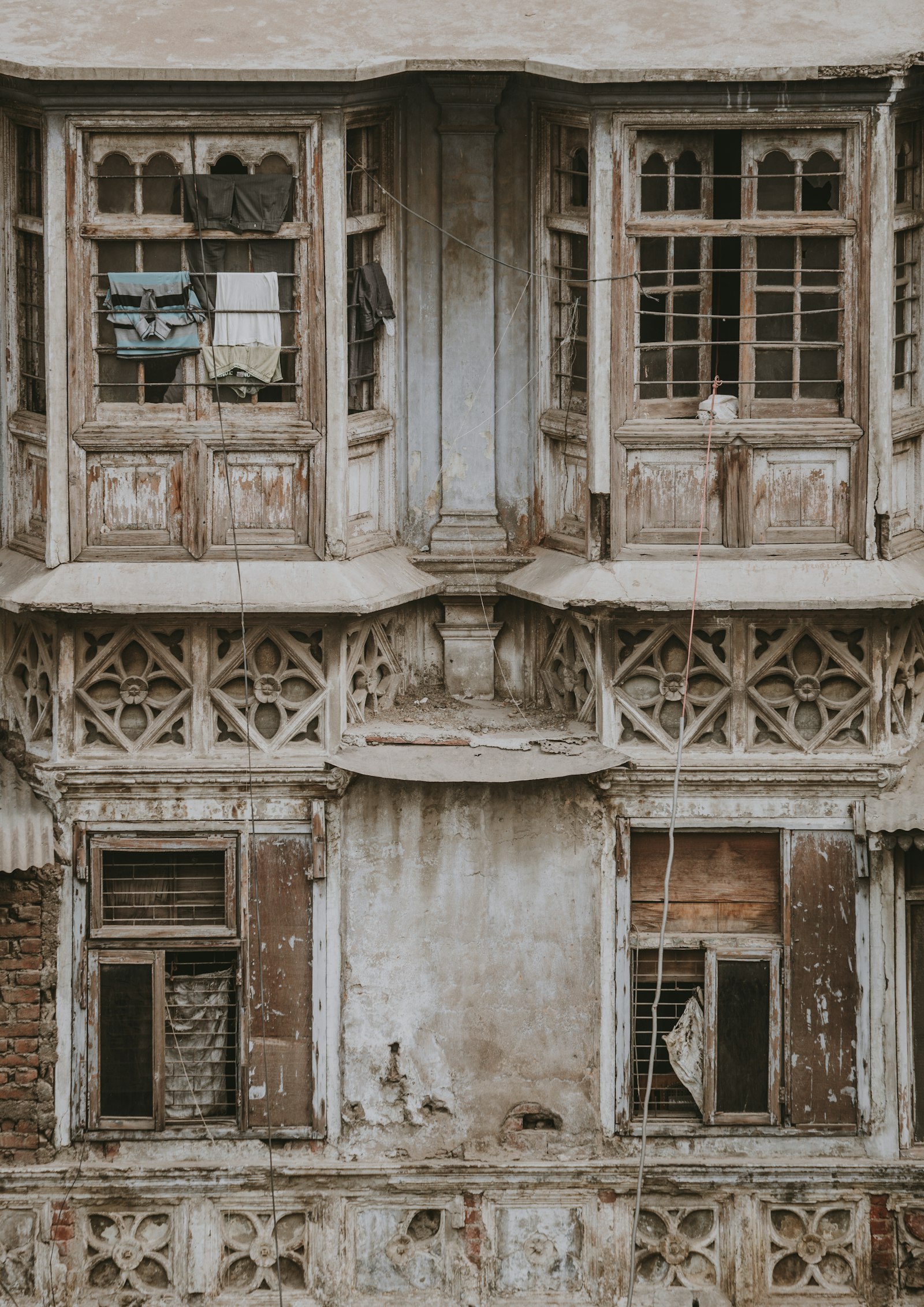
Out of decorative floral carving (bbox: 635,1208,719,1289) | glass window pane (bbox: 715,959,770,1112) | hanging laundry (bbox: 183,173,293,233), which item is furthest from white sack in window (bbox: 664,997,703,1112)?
hanging laundry (bbox: 183,173,293,233)

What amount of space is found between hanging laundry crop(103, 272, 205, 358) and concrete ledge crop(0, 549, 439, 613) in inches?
53.9

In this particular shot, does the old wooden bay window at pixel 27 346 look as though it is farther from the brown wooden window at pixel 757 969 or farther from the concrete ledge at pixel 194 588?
the brown wooden window at pixel 757 969

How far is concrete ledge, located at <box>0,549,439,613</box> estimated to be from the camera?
15961 millimetres

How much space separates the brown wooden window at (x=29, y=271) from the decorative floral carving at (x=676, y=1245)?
21.6ft

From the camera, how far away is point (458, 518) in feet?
56.6

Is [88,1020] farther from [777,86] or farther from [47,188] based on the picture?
[777,86]

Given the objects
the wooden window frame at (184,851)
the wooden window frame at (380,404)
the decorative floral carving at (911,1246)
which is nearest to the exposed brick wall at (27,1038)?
the wooden window frame at (184,851)

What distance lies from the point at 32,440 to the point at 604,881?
464cm

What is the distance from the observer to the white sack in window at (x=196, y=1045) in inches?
657

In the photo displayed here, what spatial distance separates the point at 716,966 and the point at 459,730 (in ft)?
7.40

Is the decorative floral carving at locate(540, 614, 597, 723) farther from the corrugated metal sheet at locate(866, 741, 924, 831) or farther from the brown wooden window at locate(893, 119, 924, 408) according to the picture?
the brown wooden window at locate(893, 119, 924, 408)

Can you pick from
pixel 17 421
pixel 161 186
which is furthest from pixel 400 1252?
pixel 161 186

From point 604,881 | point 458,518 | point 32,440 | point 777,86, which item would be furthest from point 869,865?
point 32,440

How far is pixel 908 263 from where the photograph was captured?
16.7m
